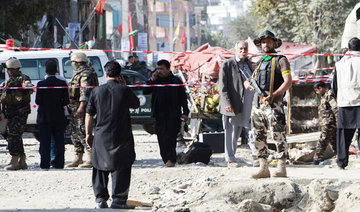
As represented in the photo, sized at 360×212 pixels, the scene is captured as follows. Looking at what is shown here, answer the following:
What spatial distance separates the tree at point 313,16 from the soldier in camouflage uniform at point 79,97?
22.6 m

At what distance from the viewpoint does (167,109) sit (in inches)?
457

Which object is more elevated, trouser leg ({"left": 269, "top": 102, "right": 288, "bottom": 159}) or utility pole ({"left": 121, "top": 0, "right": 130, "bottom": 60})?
utility pole ({"left": 121, "top": 0, "right": 130, "bottom": 60})

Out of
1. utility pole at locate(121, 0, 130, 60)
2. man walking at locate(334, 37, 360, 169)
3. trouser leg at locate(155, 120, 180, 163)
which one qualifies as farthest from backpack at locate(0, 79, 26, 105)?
utility pole at locate(121, 0, 130, 60)

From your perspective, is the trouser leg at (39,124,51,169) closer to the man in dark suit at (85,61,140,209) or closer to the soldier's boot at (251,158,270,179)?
the man in dark suit at (85,61,140,209)

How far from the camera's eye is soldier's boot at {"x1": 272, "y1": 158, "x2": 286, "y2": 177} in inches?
347

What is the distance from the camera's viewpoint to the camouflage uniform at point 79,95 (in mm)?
11148

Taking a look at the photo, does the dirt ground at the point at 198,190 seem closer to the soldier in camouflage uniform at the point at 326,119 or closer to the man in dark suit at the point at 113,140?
the man in dark suit at the point at 113,140

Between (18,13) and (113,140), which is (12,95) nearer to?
(113,140)

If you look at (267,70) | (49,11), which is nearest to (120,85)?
(267,70)

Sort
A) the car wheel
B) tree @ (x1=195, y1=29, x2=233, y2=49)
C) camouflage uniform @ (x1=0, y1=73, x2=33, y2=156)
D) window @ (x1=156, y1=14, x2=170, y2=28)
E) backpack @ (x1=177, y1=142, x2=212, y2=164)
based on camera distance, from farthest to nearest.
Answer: window @ (x1=156, y1=14, x2=170, y2=28)
tree @ (x1=195, y1=29, x2=233, y2=49)
the car wheel
backpack @ (x1=177, y1=142, x2=212, y2=164)
camouflage uniform @ (x1=0, y1=73, x2=33, y2=156)

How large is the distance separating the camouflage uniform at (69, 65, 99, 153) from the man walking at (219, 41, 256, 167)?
188 cm

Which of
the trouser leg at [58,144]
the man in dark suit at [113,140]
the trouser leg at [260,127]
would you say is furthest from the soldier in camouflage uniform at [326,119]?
the man in dark suit at [113,140]

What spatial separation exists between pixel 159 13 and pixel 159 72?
141 metres

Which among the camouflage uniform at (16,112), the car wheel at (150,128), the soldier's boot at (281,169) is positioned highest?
the camouflage uniform at (16,112)
